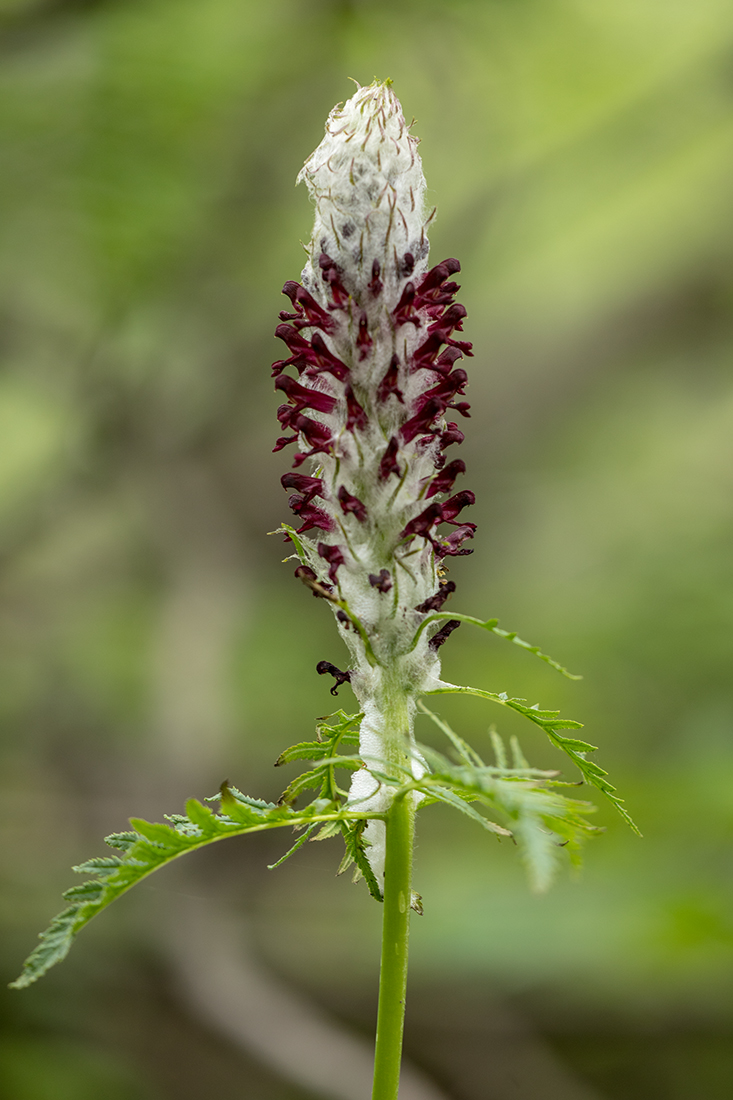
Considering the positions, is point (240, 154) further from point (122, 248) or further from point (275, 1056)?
point (275, 1056)

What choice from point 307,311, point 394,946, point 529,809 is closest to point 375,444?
point 307,311

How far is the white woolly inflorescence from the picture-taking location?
1.67 m

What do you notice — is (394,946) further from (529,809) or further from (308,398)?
(308,398)

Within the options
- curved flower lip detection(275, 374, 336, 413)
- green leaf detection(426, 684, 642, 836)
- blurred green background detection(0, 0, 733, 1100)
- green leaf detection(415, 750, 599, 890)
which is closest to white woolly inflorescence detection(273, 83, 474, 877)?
curved flower lip detection(275, 374, 336, 413)

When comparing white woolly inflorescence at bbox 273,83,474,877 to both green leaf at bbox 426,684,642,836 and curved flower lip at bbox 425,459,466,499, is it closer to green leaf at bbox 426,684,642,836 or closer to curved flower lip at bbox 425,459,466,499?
curved flower lip at bbox 425,459,466,499

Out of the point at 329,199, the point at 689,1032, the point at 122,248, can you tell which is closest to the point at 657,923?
the point at 689,1032

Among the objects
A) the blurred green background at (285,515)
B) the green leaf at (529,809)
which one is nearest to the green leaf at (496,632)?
the green leaf at (529,809)

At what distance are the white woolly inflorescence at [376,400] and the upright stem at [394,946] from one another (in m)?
0.08

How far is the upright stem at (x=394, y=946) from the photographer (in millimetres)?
1480

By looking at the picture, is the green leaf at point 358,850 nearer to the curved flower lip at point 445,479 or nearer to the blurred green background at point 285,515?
the curved flower lip at point 445,479

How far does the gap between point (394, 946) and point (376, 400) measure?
95cm

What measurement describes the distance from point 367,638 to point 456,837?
7707mm

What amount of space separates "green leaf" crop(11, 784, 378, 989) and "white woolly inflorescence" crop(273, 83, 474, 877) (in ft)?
0.77

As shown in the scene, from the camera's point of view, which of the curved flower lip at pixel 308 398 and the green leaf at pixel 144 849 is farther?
the curved flower lip at pixel 308 398
